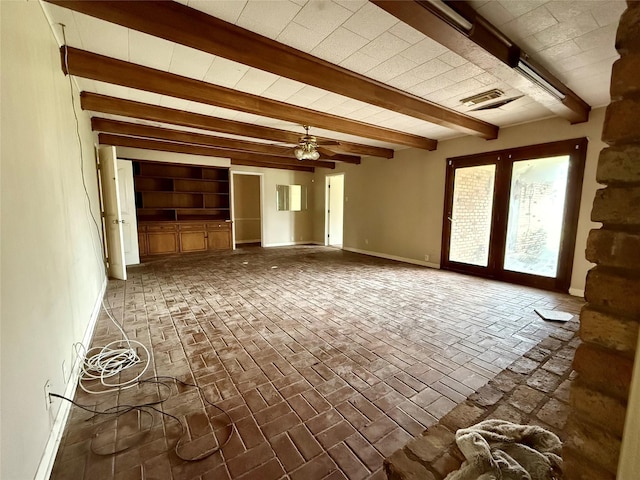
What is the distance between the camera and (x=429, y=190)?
579 centimetres

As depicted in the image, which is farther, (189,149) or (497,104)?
(189,149)

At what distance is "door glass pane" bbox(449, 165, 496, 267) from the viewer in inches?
194

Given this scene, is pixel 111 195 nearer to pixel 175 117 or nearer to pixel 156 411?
pixel 175 117

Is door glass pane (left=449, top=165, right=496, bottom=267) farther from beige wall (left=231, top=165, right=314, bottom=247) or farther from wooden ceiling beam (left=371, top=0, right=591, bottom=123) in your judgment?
beige wall (left=231, top=165, right=314, bottom=247)

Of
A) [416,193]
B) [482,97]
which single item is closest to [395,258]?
[416,193]

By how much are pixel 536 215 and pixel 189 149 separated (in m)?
6.73

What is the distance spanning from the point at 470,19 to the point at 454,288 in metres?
3.41

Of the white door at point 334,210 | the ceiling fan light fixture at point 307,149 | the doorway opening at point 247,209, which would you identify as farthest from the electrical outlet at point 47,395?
the white door at point 334,210

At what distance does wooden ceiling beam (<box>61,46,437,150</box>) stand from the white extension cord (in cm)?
230

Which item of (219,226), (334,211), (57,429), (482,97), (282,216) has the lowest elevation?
(57,429)

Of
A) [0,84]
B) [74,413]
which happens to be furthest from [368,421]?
[0,84]

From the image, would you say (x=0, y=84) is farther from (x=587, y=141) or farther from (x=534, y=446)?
(x=587, y=141)

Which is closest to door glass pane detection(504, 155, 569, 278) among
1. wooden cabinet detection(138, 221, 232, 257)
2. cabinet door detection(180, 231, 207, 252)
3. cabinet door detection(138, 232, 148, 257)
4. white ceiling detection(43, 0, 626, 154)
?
white ceiling detection(43, 0, 626, 154)

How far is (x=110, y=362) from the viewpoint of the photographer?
2.23 m
